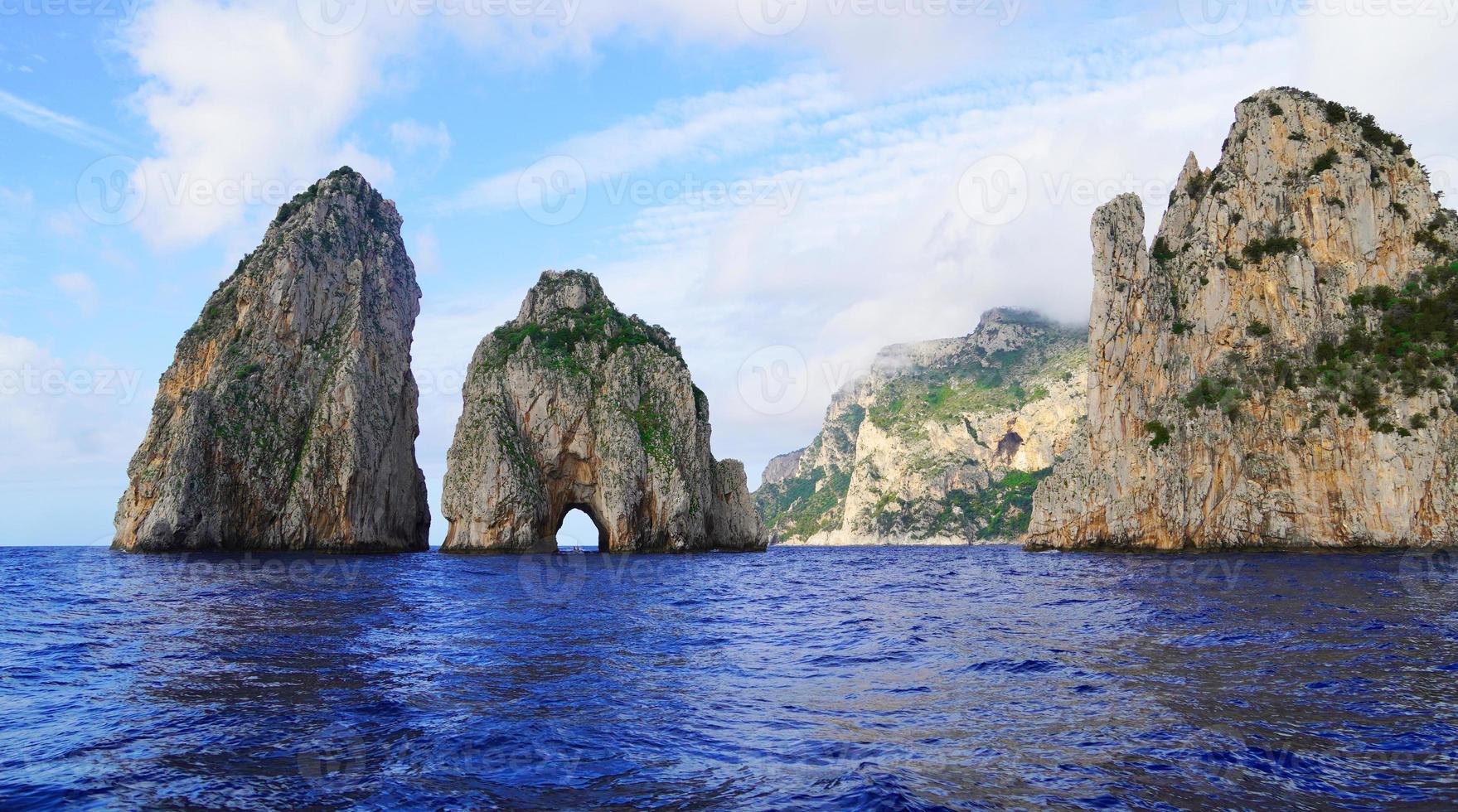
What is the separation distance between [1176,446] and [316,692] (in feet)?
268

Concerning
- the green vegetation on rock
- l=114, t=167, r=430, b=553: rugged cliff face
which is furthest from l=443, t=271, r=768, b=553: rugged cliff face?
the green vegetation on rock

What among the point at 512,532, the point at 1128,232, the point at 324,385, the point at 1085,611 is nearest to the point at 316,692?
the point at 1085,611

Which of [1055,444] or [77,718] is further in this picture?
[1055,444]

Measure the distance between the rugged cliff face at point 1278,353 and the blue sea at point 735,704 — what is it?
47.9 meters

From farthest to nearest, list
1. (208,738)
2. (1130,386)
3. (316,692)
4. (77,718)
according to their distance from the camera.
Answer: (1130,386) → (316,692) → (77,718) → (208,738)

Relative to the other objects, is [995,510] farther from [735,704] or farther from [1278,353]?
[735,704]

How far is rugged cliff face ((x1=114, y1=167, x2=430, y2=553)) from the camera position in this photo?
7669cm

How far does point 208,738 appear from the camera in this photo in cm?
1134

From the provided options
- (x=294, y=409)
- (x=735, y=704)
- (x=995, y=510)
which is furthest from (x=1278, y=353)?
(x=995, y=510)

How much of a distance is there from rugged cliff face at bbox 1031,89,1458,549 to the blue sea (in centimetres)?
4793

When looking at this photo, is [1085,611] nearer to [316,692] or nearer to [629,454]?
[316,692]

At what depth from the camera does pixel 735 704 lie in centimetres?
1380

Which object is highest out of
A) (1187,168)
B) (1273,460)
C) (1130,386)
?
(1187,168)

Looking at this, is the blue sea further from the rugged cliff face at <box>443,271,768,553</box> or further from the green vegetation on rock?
the green vegetation on rock
